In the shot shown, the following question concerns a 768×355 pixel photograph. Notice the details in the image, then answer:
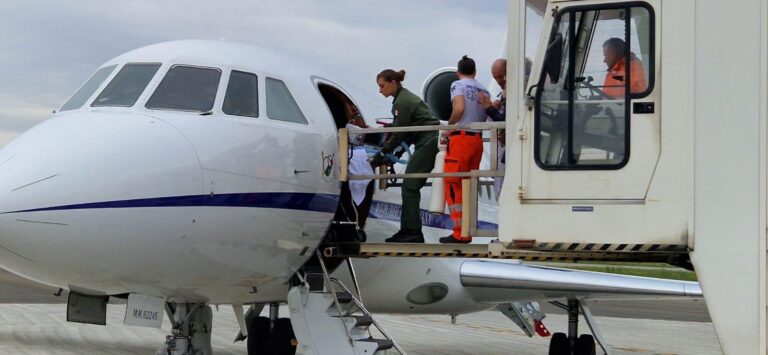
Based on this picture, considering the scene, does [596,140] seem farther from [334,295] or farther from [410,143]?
[334,295]

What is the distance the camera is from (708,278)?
25.5 ft

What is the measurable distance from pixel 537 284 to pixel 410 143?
351 centimetres

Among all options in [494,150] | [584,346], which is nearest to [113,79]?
[494,150]

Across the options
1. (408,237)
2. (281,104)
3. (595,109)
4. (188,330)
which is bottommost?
(188,330)

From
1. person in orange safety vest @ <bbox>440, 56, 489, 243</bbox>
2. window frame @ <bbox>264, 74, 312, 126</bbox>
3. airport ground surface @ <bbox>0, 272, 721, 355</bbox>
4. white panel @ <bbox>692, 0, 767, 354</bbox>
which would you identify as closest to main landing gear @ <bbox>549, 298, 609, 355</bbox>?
airport ground surface @ <bbox>0, 272, 721, 355</bbox>

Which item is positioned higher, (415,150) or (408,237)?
(415,150)

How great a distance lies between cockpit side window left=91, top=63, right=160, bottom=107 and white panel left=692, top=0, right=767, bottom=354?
498 centimetres

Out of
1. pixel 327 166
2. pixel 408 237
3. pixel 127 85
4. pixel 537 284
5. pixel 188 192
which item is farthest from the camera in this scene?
pixel 537 284

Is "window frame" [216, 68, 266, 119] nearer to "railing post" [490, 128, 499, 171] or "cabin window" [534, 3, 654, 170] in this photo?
"railing post" [490, 128, 499, 171]

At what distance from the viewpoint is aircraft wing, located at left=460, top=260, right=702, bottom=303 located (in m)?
14.1

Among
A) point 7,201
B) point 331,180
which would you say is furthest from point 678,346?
point 7,201

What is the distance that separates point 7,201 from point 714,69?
208 inches

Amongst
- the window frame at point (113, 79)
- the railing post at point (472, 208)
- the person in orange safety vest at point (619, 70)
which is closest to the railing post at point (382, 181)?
the railing post at point (472, 208)

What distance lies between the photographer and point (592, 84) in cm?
851
